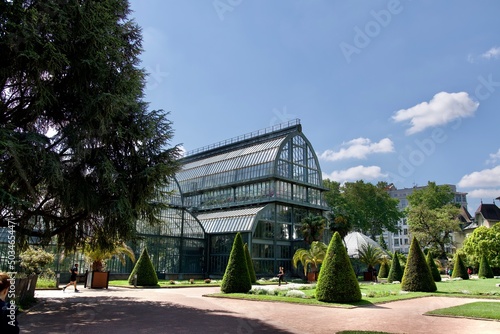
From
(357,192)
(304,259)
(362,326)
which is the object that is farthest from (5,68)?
(357,192)

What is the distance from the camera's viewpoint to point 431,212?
6334 cm

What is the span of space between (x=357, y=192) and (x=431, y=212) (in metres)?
12.4

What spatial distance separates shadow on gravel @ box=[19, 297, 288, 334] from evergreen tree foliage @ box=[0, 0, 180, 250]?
2669mm

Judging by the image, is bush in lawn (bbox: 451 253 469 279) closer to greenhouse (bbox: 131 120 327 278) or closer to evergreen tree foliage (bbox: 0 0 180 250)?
greenhouse (bbox: 131 120 327 278)

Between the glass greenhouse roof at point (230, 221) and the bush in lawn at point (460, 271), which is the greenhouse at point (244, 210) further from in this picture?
the bush in lawn at point (460, 271)

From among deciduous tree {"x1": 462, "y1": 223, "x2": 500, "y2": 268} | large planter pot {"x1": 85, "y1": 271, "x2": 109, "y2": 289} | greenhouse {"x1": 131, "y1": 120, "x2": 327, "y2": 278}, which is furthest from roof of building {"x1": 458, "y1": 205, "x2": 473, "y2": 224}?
large planter pot {"x1": 85, "y1": 271, "x2": 109, "y2": 289}

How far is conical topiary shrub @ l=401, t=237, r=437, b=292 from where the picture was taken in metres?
23.9

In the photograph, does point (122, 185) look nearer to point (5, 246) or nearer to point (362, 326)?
point (362, 326)

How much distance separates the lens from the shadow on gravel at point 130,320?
1038 cm

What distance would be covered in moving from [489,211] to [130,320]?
80.1 meters

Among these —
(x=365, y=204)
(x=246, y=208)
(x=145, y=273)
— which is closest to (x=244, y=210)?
(x=246, y=208)

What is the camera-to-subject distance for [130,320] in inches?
478

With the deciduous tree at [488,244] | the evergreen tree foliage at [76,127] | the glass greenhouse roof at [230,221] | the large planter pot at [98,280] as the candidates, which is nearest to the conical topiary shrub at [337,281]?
the evergreen tree foliage at [76,127]

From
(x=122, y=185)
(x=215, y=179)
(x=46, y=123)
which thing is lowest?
(x=122, y=185)
